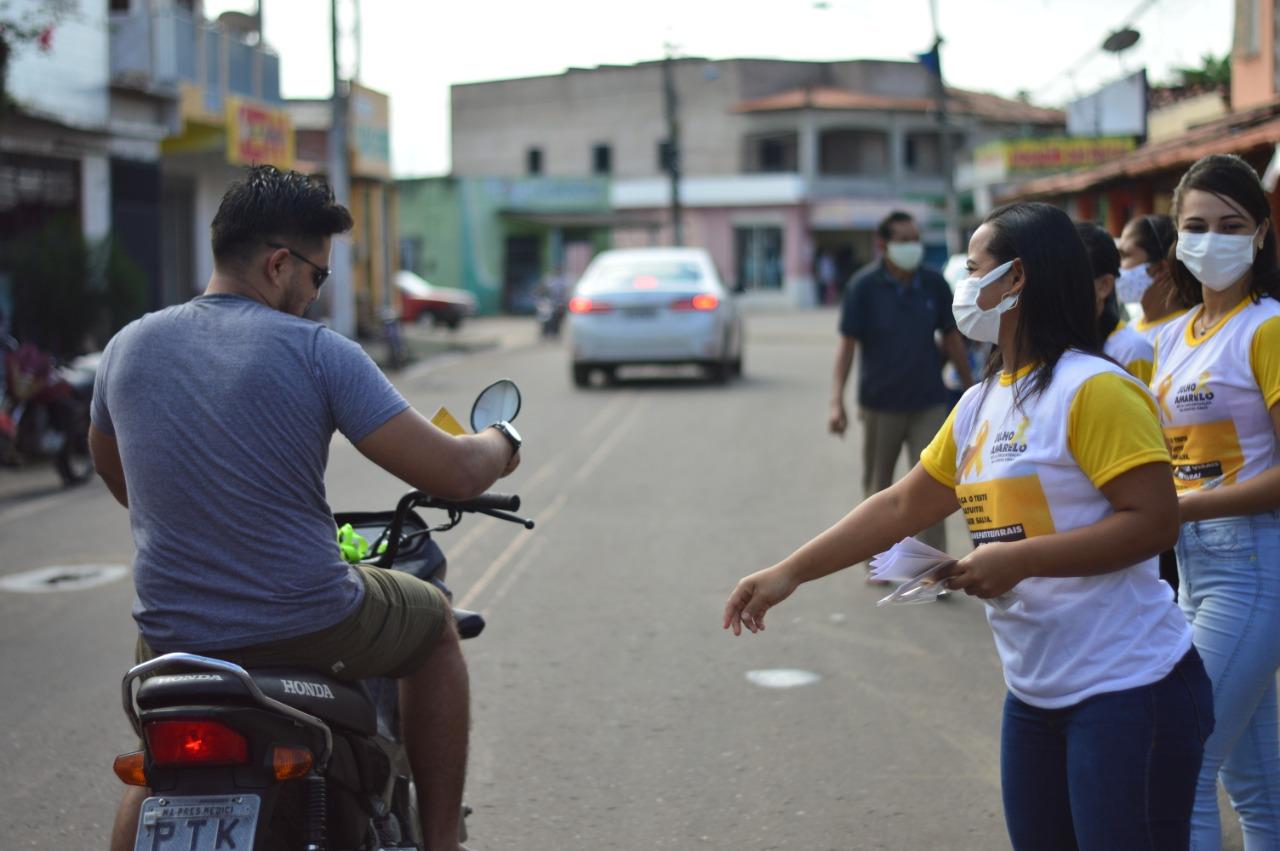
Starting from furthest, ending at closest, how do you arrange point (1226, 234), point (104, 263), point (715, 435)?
point (104, 263), point (715, 435), point (1226, 234)

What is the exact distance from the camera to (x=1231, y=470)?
12.6 ft

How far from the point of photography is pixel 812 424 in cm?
1638

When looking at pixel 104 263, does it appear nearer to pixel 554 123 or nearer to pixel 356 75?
pixel 356 75

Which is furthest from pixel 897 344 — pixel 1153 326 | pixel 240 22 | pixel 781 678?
pixel 240 22

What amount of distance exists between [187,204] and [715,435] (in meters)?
16.3

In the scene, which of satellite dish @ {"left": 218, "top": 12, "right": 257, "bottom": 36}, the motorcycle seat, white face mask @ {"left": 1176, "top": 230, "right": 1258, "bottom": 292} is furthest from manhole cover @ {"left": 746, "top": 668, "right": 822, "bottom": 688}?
satellite dish @ {"left": 218, "top": 12, "right": 257, "bottom": 36}

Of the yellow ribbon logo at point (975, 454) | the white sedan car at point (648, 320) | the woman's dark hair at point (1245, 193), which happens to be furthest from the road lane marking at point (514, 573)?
the white sedan car at point (648, 320)

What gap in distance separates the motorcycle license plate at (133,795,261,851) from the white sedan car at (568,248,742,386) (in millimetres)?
16820

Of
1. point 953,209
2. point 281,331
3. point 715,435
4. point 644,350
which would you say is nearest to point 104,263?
point 644,350

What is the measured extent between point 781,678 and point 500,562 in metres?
3.11

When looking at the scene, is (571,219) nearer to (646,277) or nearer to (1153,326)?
(646,277)

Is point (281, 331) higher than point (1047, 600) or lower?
higher

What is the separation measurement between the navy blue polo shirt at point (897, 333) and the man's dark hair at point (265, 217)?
5.52 m

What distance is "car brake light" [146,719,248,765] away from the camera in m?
2.96
